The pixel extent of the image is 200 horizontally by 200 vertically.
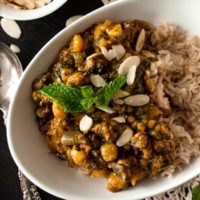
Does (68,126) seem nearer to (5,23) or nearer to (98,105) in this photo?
(98,105)

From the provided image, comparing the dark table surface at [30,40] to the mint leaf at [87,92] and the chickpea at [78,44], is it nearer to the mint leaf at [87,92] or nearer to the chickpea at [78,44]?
the chickpea at [78,44]

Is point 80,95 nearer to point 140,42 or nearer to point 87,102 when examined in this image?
point 87,102

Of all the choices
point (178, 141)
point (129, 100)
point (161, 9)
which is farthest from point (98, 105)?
point (161, 9)

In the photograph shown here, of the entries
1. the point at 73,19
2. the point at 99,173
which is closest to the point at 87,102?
the point at 99,173

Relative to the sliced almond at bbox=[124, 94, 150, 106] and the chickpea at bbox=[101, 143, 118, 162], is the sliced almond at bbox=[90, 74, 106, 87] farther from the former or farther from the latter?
the chickpea at bbox=[101, 143, 118, 162]

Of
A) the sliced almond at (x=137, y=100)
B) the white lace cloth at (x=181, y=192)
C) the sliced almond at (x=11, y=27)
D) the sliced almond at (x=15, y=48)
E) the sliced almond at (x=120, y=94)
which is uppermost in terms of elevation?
the sliced almond at (x=120, y=94)

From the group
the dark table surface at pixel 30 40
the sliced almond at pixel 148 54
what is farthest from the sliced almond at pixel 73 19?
the sliced almond at pixel 148 54

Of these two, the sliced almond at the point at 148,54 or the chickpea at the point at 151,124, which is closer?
the chickpea at the point at 151,124
